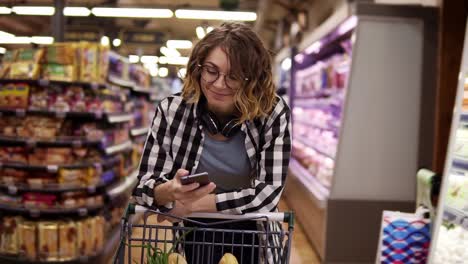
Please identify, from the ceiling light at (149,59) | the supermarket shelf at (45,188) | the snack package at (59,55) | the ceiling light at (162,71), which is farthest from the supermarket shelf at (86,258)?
the ceiling light at (162,71)

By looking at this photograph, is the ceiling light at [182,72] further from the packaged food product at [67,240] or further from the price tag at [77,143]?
the packaged food product at [67,240]

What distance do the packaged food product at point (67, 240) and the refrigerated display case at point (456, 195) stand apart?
123 inches

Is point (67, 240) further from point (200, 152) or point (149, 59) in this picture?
point (149, 59)

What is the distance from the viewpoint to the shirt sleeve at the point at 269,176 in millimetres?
1488

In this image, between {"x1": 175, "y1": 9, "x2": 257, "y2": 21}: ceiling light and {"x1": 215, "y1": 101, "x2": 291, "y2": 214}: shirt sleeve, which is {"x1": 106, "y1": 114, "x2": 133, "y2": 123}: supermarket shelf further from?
{"x1": 215, "y1": 101, "x2": 291, "y2": 214}: shirt sleeve

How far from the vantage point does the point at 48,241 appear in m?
4.54

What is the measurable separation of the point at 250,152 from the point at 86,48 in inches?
137

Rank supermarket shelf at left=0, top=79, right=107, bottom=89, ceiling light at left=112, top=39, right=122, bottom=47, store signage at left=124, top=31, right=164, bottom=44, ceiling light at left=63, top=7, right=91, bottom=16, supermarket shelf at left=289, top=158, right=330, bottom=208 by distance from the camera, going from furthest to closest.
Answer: ceiling light at left=112, top=39, right=122, bottom=47
store signage at left=124, top=31, right=164, bottom=44
ceiling light at left=63, top=7, right=91, bottom=16
supermarket shelf at left=289, top=158, right=330, bottom=208
supermarket shelf at left=0, top=79, right=107, bottom=89

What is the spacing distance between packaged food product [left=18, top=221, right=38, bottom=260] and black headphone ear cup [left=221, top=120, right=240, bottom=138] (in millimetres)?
3550

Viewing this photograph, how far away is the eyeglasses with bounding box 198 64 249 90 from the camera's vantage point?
1.47 metres

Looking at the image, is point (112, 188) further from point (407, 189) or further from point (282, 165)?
point (282, 165)

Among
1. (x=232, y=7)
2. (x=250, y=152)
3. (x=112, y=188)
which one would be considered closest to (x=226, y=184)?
(x=250, y=152)

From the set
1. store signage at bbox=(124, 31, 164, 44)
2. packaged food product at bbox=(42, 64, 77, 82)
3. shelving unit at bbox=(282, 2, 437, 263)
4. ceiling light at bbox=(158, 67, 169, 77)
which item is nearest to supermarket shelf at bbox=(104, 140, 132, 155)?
packaged food product at bbox=(42, 64, 77, 82)

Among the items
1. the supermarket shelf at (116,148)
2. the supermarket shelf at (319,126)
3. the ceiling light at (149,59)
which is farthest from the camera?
the ceiling light at (149,59)
